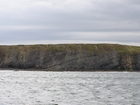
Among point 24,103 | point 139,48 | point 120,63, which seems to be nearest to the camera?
point 24,103

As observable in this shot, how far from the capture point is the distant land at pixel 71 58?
178 m

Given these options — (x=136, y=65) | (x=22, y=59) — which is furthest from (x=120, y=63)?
(x=22, y=59)

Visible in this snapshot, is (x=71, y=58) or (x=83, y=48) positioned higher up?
(x=83, y=48)

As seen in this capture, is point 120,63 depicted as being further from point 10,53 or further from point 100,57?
point 10,53

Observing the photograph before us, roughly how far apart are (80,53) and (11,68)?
102 ft

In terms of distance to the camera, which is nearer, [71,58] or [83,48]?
[71,58]

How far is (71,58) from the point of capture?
593 feet

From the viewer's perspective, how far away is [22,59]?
18375 centimetres

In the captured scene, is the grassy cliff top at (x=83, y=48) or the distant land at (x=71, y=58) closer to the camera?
the distant land at (x=71, y=58)

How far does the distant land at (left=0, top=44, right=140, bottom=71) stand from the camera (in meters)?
178

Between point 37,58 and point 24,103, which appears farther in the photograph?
point 37,58

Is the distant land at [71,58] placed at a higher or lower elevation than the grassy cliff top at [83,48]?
lower

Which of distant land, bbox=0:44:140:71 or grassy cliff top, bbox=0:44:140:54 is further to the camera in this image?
grassy cliff top, bbox=0:44:140:54

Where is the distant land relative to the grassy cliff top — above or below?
below
